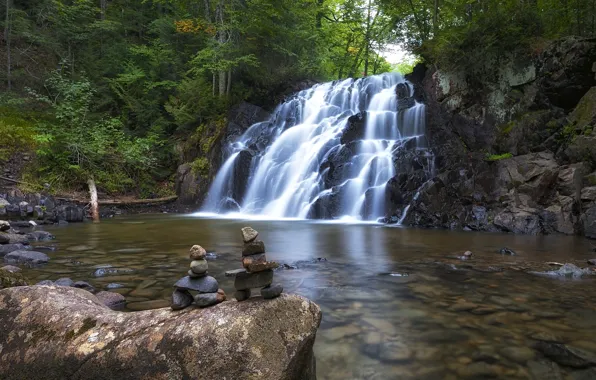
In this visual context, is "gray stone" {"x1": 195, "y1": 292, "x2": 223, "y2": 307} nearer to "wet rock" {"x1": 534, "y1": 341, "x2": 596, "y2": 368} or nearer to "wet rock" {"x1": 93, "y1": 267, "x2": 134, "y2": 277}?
"wet rock" {"x1": 534, "y1": 341, "x2": 596, "y2": 368}

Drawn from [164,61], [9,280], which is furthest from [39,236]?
[164,61]

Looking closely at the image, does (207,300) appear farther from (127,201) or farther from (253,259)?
A: (127,201)

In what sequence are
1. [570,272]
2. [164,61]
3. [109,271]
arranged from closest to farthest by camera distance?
[570,272], [109,271], [164,61]

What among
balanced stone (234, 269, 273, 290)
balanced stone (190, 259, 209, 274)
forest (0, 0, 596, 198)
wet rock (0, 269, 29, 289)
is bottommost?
wet rock (0, 269, 29, 289)

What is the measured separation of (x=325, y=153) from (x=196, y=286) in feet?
46.7

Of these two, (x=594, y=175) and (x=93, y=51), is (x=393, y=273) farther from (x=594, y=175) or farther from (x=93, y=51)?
(x=93, y=51)

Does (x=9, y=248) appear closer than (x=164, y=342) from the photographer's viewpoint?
No

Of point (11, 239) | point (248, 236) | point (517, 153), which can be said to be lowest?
point (11, 239)

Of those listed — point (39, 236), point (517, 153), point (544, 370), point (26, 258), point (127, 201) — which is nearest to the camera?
point (544, 370)

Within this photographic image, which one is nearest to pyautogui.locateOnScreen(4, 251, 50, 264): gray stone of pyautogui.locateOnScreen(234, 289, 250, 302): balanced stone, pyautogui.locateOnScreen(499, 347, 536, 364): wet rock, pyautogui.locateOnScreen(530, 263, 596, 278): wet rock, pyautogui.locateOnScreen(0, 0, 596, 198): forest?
pyautogui.locateOnScreen(234, 289, 250, 302): balanced stone

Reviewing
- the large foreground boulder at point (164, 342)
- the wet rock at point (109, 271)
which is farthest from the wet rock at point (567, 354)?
the wet rock at point (109, 271)

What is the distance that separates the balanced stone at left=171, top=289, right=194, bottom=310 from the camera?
2.54m

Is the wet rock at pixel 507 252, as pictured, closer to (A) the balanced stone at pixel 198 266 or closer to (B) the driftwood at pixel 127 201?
(A) the balanced stone at pixel 198 266

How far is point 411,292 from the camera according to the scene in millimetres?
4914
